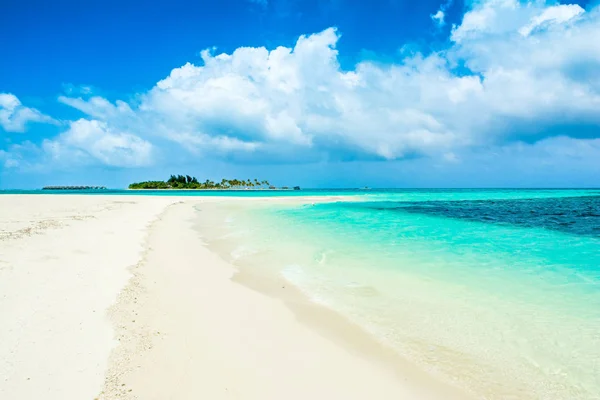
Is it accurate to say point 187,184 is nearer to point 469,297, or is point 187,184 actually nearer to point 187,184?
point 187,184

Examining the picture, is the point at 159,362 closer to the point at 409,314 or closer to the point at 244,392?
the point at 244,392

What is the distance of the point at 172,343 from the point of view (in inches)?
184

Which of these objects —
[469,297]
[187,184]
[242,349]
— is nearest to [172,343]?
[242,349]

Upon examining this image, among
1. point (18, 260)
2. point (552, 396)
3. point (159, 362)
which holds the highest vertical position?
point (18, 260)

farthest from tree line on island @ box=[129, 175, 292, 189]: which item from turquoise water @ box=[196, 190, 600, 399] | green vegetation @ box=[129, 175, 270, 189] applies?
turquoise water @ box=[196, 190, 600, 399]

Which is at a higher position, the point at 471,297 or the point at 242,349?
the point at 242,349

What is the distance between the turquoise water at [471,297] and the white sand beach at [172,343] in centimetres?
65

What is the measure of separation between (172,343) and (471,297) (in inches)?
243

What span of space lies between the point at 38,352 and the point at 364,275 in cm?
703

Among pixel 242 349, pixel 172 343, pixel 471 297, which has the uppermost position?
pixel 172 343

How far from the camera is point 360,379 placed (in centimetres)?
411

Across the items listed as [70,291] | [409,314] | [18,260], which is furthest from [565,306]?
[18,260]

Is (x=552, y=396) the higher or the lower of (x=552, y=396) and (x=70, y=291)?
the lower

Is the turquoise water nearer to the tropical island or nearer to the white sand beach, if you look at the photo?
the white sand beach
